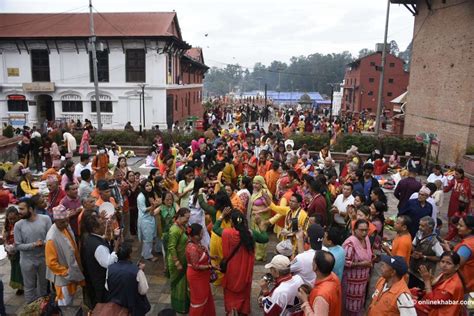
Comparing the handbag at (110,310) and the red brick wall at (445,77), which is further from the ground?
the red brick wall at (445,77)

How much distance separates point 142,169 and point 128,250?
11.3 metres

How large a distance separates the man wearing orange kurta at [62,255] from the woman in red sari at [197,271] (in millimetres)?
1486

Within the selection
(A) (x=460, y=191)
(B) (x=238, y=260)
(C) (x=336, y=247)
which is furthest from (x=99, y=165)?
(A) (x=460, y=191)

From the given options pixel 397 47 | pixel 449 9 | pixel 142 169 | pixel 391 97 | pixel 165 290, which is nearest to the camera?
pixel 165 290

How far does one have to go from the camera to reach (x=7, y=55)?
25.5 meters

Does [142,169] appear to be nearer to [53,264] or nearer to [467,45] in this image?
[53,264]

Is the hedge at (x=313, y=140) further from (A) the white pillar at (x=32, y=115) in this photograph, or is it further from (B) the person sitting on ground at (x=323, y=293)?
(A) the white pillar at (x=32, y=115)

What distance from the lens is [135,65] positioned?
83.1ft

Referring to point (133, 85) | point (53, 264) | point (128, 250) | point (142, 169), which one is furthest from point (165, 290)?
point (133, 85)

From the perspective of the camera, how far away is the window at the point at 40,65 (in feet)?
83.9

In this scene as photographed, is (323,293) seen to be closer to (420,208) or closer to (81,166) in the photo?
(420,208)

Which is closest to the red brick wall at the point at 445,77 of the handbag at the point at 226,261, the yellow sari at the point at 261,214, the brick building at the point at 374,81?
the yellow sari at the point at 261,214

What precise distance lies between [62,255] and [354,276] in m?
3.66

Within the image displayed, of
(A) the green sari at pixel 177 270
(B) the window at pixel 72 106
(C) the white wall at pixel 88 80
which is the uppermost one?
(C) the white wall at pixel 88 80
